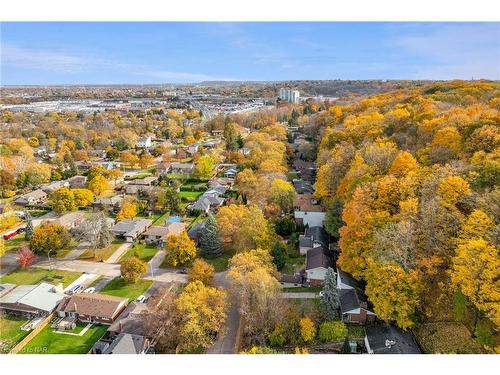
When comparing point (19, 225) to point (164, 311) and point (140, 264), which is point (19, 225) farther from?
point (164, 311)

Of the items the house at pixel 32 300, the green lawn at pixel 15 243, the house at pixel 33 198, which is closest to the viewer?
the house at pixel 32 300

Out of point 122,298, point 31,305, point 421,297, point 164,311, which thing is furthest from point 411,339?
point 31,305

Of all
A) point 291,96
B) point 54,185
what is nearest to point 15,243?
point 54,185

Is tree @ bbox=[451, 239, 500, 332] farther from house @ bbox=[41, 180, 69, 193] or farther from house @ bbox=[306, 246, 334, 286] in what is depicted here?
house @ bbox=[41, 180, 69, 193]

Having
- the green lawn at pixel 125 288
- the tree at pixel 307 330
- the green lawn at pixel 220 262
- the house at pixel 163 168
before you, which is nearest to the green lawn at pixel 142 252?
the green lawn at pixel 125 288

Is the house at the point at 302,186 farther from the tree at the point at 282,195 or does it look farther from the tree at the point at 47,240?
the tree at the point at 47,240

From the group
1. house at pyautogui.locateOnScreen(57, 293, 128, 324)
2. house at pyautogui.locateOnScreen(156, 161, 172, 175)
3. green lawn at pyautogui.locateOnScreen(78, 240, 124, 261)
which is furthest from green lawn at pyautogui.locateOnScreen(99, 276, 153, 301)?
house at pyautogui.locateOnScreen(156, 161, 172, 175)

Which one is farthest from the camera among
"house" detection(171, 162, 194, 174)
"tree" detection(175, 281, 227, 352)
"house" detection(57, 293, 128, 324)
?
"house" detection(171, 162, 194, 174)
